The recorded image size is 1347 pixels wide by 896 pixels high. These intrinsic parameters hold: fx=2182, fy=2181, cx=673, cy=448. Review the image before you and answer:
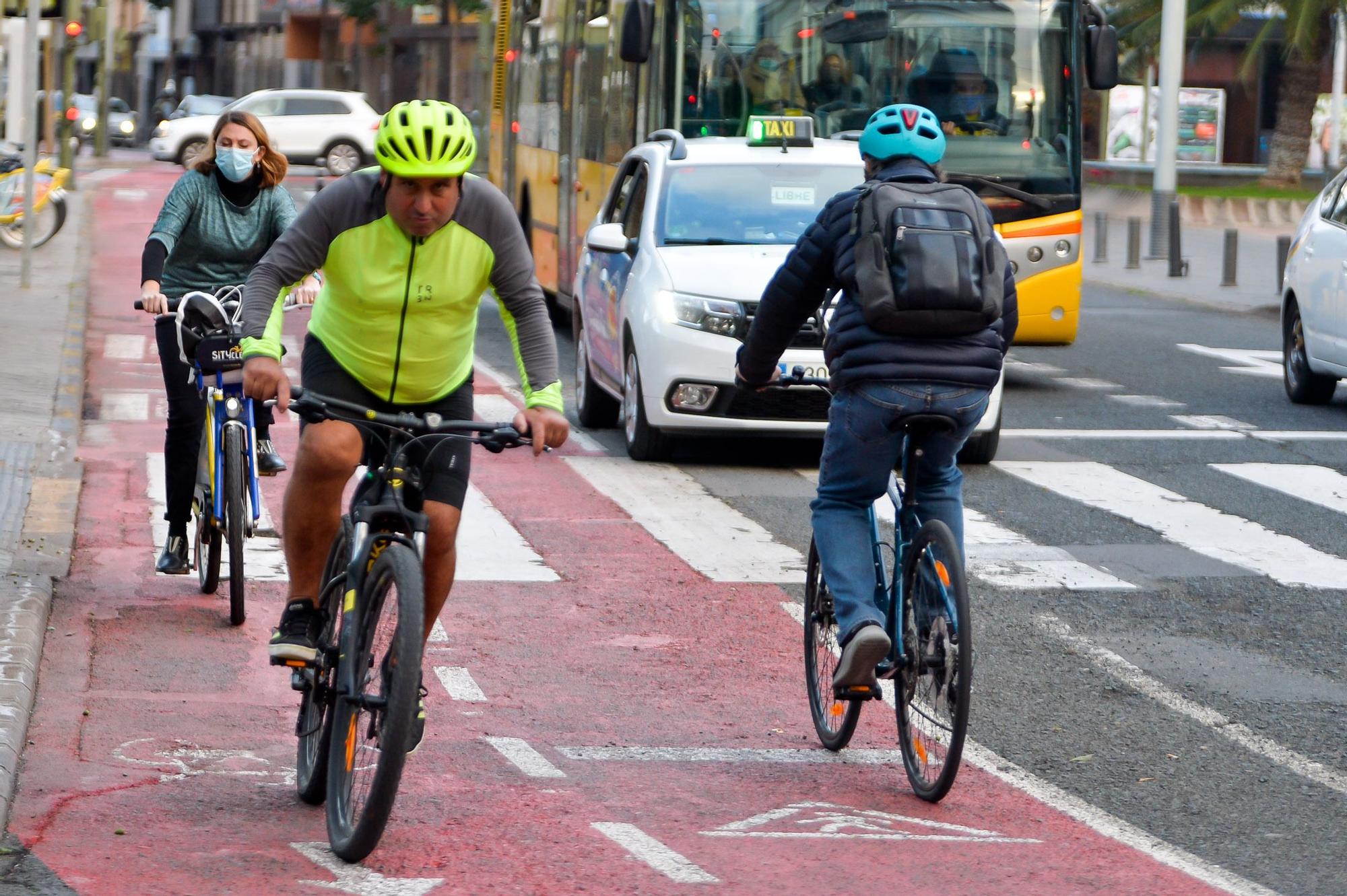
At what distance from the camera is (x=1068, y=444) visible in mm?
12906

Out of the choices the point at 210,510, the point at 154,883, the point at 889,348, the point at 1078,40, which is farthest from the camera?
the point at 1078,40

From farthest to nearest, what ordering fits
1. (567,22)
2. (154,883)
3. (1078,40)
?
(567,22) < (1078,40) < (154,883)

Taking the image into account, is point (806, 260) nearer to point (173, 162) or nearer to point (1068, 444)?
point (1068, 444)

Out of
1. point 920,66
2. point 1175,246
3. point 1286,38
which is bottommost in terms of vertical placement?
point 1175,246

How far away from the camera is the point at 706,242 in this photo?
39.7 feet

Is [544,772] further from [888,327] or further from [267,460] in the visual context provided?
[267,460]

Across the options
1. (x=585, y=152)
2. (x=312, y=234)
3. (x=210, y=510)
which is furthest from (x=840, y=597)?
(x=585, y=152)

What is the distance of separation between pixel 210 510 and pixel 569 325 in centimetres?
1261

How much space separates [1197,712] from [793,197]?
6.14 m

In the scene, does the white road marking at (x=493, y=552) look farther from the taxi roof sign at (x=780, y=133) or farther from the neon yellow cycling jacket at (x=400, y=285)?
the taxi roof sign at (x=780, y=133)

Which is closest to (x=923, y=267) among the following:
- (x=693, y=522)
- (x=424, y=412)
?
(x=424, y=412)

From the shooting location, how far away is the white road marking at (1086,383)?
52.9 ft

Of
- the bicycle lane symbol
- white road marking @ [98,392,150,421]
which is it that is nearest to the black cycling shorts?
the bicycle lane symbol

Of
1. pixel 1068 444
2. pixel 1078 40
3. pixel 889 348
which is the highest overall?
pixel 1078 40
